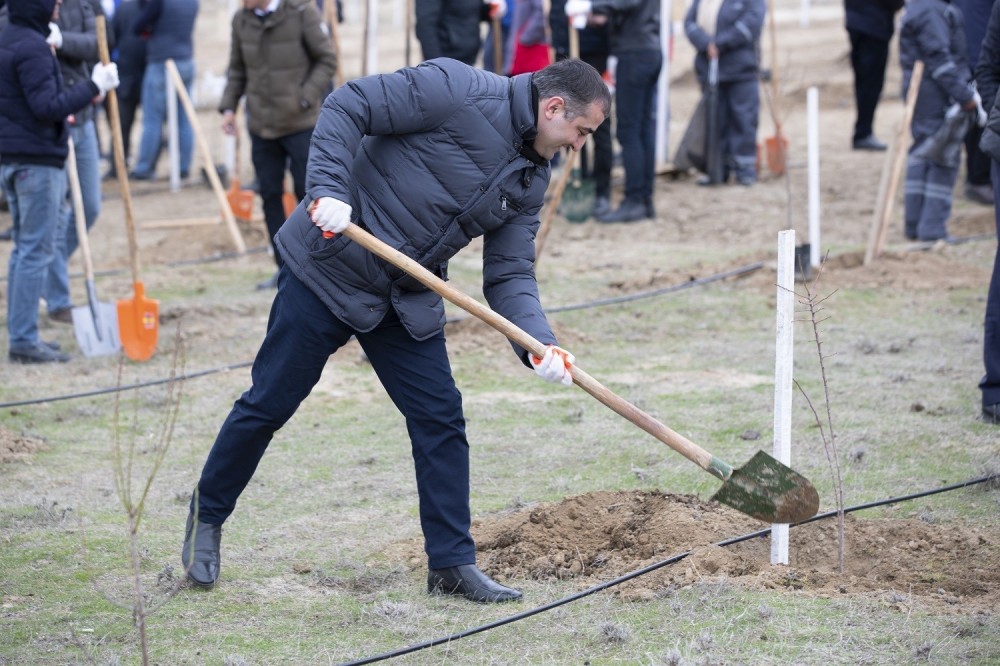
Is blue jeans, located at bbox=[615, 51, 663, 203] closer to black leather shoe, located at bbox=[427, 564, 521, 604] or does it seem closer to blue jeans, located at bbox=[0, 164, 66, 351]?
blue jeans, located at bbox=[0, 164, 66, 351]

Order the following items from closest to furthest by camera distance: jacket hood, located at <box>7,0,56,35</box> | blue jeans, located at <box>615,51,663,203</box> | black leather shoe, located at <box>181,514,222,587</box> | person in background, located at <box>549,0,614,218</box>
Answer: black leather shoe, located at <box>181,514,222,587</box>, jacket hood, located at <box>7,0,56,35</box>, blue jeans, located at <box>615,51,663,203</box>, person in background, located at <box>549,0,614,218</box>

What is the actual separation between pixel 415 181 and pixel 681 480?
2033 millimetres

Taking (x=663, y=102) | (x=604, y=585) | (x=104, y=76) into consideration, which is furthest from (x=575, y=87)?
(x=663, y=102)

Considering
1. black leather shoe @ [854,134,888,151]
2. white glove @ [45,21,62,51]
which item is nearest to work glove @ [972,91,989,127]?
black leather shoe @ [854,134,888,151]

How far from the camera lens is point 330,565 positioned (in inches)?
178

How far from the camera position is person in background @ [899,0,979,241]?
9.11 meters

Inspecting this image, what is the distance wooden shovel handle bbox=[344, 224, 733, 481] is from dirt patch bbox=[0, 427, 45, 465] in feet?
8.90

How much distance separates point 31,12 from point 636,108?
18.0 ft

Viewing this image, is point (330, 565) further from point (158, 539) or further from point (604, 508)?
point (604, 508)

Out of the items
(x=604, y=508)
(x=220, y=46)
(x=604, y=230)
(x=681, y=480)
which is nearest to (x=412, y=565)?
(x=604, y=508)

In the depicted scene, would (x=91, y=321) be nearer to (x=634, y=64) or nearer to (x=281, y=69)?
(x=281, y=69)

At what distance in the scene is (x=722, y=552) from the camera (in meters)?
4.30

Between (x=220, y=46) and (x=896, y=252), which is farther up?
(x=896, y=252)

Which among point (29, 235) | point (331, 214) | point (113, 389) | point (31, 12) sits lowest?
point (113, 389)
